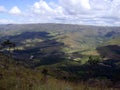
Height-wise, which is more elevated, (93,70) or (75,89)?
(75,89)

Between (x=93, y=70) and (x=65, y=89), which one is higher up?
(x=65, y=89)

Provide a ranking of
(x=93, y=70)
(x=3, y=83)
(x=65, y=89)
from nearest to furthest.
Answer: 1. (x=65, y=89)
2. (x=3, y=83)
3. (x=93, y=70)

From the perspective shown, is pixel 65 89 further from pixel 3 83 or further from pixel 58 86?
pixel 3 83

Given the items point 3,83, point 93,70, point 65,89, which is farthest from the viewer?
point 93,70

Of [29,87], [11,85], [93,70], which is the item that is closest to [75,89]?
[29,87]

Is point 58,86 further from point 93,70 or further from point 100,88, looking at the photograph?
point 93,70

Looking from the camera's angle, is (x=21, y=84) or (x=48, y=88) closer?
(x=48, y=88)

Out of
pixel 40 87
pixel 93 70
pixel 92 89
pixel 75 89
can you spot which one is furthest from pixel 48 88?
pixel 93 70

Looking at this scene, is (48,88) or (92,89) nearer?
(48,88)

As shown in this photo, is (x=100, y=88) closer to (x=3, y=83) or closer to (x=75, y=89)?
(x=75, y=89)
